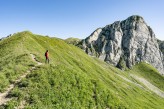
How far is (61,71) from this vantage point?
143ft

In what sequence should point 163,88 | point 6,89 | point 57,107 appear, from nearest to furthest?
1. point 57,107
2. point 6,89
3. point 163,88

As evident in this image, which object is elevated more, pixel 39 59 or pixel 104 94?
pixel 39 59

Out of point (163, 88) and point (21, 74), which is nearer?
point (21, 74)

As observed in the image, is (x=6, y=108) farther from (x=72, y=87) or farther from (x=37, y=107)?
(x=72, y=87)

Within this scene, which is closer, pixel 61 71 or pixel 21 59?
pixel 61 71

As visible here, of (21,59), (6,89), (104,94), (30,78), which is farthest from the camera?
(21,59)

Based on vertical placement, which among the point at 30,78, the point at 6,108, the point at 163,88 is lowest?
the point at 163,88

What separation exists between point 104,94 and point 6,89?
669 inches

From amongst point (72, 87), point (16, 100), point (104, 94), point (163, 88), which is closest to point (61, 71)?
point (72, 87)

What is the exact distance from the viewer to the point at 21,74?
133 feet

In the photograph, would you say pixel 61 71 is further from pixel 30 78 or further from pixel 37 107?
pixel 37 107

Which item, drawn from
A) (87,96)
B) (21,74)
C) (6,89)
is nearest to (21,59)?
(21,74)

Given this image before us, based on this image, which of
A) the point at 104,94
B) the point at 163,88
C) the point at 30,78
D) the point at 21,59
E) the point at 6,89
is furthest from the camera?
the point at 163,88

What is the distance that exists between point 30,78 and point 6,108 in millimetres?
8594
